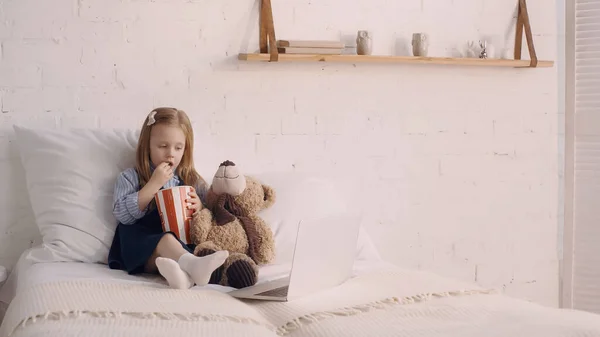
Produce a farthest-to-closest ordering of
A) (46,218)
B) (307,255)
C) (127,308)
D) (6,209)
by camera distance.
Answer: (6,209) → (46,218) → (307,255) → (127,308)

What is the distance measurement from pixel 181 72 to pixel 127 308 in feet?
3.99

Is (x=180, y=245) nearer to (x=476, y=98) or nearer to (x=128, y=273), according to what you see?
(x=128, y=273)

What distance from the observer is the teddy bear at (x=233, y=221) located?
240cm

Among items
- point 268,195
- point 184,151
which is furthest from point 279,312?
point 184,151

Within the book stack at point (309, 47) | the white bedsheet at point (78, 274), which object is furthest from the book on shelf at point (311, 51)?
the white bedsheet at point (78, 274)

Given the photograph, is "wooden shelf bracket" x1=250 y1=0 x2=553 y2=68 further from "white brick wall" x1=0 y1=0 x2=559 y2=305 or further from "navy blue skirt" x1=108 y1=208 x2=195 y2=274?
"navy blue skirt" x1=108 y1=208 x2=195 y2=274

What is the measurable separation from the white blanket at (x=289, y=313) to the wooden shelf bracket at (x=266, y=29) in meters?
1.08

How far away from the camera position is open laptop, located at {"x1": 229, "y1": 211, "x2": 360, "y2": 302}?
6.53ft

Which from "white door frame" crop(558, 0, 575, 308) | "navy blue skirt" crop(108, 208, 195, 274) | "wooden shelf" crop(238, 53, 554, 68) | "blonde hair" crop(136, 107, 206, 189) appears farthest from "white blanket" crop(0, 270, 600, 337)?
"white door frame" crop(558, 0, 575, 308)

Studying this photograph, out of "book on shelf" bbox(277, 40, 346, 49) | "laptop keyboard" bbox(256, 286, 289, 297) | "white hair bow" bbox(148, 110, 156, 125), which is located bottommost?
"laptop keyboard" bbox(256, 286, 289, 297)

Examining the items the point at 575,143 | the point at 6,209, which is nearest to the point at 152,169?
the point at 6,209

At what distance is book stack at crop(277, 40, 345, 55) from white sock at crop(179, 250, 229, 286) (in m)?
1.00

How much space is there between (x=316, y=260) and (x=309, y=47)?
1063 mm

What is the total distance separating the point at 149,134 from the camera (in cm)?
255
